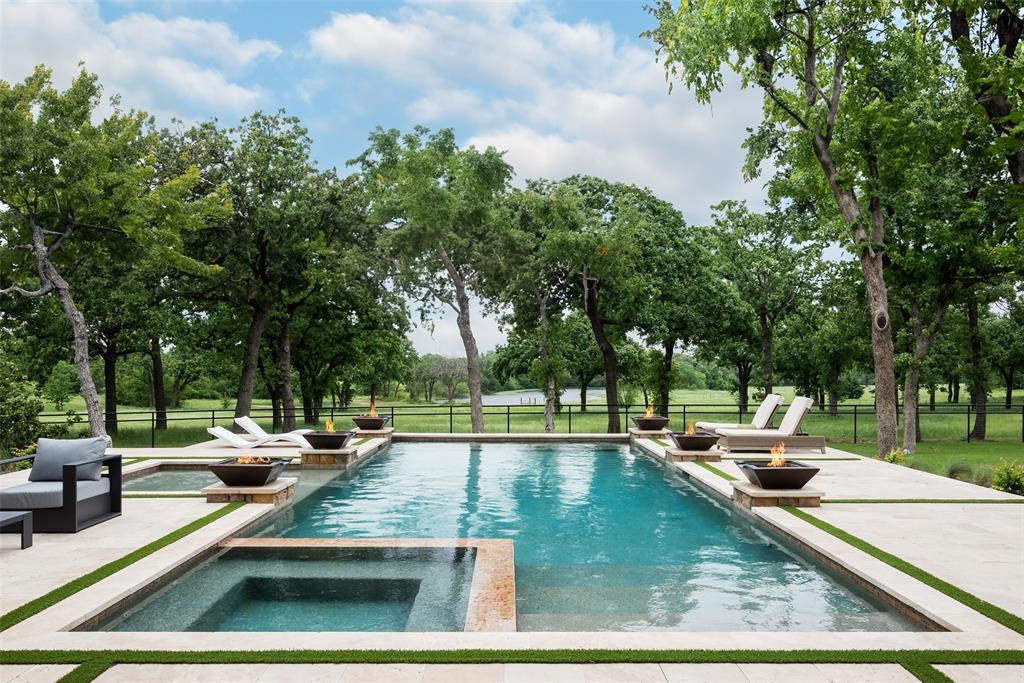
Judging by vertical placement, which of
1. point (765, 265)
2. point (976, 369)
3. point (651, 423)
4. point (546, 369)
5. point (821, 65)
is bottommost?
point (651, 423)

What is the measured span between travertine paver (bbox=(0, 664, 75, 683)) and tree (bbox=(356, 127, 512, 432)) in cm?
1955

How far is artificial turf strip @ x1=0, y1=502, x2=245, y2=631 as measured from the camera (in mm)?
4980

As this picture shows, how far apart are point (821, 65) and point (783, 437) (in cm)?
950

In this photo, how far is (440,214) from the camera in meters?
22.9

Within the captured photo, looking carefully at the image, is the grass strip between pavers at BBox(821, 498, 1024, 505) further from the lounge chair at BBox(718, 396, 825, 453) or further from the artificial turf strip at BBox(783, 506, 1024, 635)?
the lounge chair at BBox(718, 396, 825, 453)

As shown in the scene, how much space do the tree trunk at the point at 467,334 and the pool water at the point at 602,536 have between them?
28.3 feet

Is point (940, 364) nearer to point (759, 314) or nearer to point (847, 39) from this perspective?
point (759, 314)

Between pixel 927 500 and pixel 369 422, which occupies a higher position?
pixel 369 422

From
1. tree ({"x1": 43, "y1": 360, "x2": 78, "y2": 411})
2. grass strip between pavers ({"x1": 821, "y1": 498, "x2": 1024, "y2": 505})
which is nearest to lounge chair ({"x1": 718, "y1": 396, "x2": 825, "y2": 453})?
grass strip between pavers ({"x1": 821, "y1": 498, "x2": 1024, "y2": 505})

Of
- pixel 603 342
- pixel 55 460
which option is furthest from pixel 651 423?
pixel 55 460

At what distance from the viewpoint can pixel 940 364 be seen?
41.5 meters

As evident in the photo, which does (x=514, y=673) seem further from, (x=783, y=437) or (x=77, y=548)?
(x=783, y=437)

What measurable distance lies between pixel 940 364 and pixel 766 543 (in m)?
40.0

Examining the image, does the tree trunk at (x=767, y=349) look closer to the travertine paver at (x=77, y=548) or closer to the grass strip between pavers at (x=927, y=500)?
the grass strip between pavers at (x=927, y=500)
